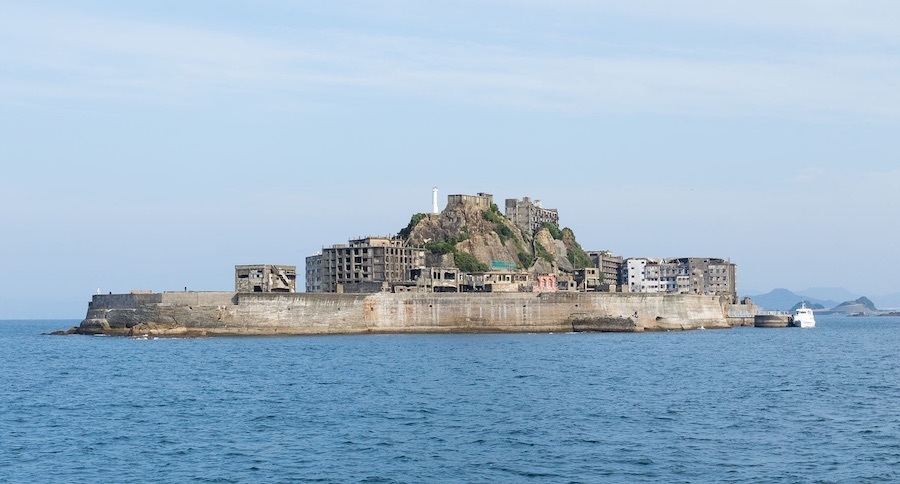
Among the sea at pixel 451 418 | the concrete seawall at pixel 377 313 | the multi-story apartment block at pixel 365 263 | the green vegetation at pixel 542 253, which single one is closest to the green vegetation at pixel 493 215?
the green vegetation at pixel 542 253

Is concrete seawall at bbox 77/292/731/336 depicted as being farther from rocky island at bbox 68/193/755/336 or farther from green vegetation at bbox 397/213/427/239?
green vegetation at bbox 397/213/427/239

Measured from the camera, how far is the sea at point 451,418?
106ft

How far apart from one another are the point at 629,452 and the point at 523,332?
267ft

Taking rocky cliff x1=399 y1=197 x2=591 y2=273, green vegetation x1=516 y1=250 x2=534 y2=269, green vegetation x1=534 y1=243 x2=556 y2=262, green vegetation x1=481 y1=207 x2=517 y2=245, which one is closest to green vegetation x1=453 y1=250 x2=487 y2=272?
rocky cliff x1=399 y1=197 x2=591 y2=273

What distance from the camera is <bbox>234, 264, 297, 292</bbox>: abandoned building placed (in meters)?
121

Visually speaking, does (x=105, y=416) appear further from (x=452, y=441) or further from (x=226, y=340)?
(x=226, y=340)

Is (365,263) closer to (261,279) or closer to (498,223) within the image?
(261,279)

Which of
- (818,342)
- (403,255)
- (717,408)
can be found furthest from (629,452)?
(403,255)

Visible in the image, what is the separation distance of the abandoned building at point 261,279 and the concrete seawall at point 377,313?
47.2ft

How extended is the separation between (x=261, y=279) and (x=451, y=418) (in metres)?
82.4

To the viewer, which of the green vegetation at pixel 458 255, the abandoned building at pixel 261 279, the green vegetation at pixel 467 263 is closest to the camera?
the abandoned building at pixel 261 279

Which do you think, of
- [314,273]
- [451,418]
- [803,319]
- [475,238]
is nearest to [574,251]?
[475,238]

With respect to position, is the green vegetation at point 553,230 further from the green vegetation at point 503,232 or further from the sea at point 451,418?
the sea at point 451,418

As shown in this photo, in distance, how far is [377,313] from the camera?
111625mm
